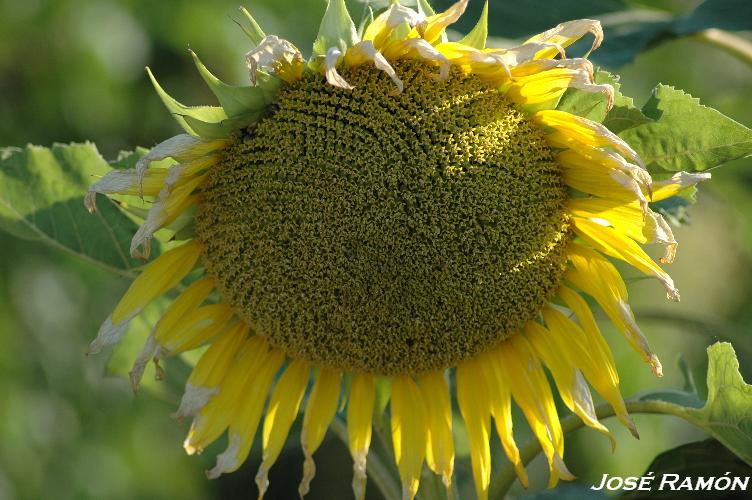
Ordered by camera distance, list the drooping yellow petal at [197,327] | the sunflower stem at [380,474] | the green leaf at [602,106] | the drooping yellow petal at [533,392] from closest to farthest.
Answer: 1. the green leaf at [602,106]
2. the drooping yellow petal at [533,392]
3. the drooping yellow petal at [197,327]
4. the sunflower stem at [380,474]

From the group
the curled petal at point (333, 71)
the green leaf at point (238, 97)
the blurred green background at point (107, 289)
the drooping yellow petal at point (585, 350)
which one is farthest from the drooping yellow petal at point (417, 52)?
the blurred green background at point (107, 289)

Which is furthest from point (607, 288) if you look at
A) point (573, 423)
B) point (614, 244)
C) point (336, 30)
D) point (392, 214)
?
point (336, 30)

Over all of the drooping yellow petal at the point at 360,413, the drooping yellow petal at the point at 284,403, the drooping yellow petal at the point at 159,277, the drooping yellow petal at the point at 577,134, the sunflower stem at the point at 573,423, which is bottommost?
the sunflower stem at the point at 573,423

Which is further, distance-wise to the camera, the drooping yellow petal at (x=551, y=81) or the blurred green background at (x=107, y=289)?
Result: the blurred green background at (x=107, y=289)

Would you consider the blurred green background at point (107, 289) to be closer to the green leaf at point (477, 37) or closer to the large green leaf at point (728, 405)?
the large green leaf at point (728, 405)

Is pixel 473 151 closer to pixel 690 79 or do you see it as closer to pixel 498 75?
pixel 498 75

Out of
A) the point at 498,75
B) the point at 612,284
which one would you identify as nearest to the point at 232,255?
the point at 498,75

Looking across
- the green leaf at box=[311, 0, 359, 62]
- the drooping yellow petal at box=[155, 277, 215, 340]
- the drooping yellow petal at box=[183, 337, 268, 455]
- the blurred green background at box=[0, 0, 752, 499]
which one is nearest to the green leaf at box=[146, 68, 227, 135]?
the green leaf at box=[311, 0, 359, 62]
